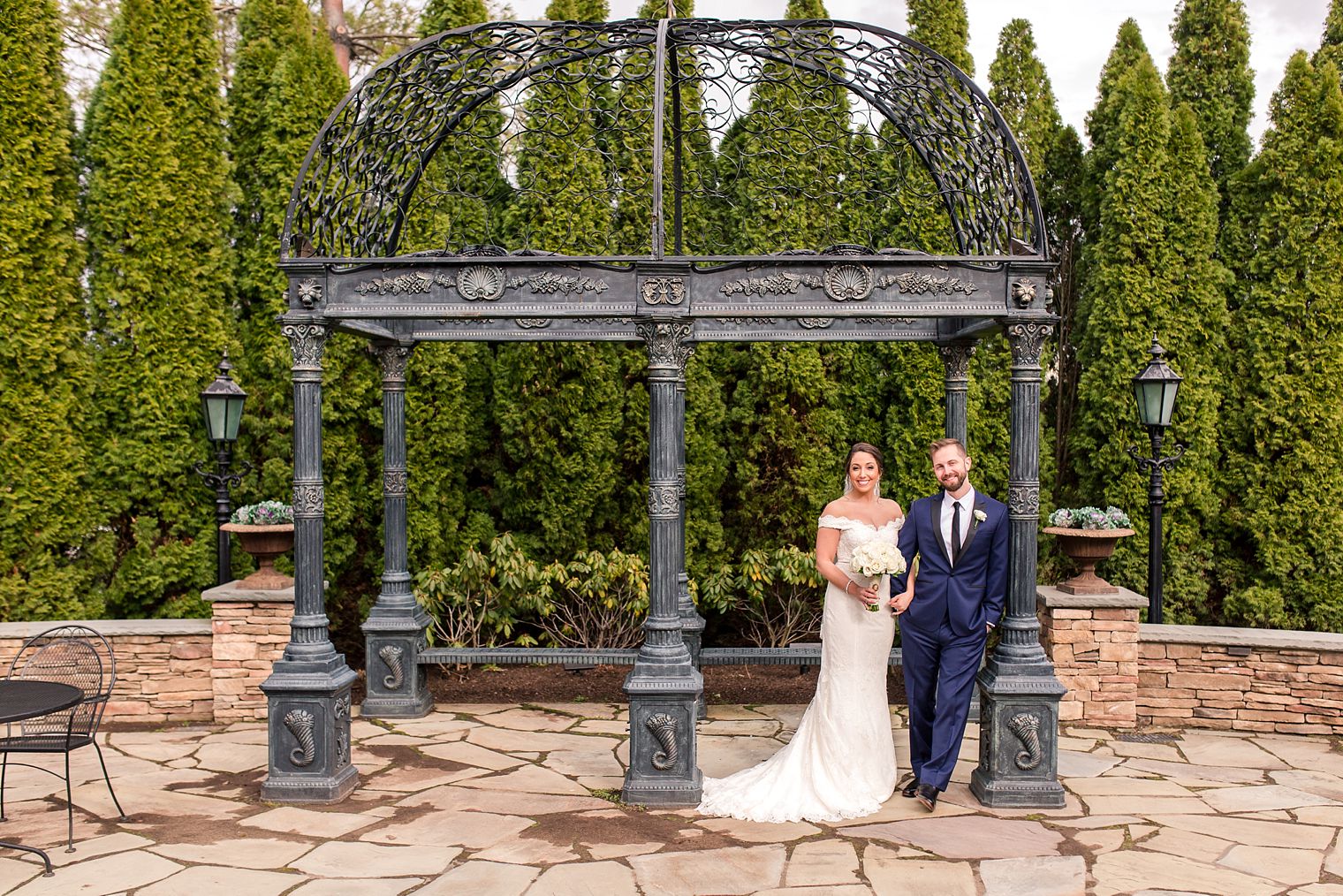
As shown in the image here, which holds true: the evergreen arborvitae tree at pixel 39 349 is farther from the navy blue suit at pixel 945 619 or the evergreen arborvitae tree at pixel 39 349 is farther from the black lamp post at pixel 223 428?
the navy blue suit at pixel 945 619

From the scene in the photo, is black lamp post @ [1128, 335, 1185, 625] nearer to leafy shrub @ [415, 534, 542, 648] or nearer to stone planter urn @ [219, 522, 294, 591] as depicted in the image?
leafy shrub @ [415, 534, 542, 648]

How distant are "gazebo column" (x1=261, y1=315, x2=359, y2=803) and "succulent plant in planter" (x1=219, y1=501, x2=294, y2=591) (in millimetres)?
1746

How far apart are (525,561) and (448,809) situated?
10.3ft

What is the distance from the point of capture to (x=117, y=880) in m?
4.16

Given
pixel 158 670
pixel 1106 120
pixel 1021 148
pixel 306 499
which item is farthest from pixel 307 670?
pixel 1106 120

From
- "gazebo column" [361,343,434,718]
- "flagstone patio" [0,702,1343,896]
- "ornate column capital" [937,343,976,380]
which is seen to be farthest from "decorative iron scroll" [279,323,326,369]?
"ornate column capital" [937,343,976,380]

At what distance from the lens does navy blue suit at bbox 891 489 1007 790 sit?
5.04 meters

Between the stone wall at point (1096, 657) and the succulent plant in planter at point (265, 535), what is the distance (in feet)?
17.3

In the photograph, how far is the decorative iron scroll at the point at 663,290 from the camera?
506 centimetres

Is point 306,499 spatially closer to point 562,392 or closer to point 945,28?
point 562,392

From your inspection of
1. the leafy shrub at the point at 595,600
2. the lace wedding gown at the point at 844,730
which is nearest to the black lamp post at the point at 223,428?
the leafy shrub at the point at 595,600

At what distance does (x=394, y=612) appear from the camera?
23.3 ft

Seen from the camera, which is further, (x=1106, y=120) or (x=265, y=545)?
(x=1106, y=120)

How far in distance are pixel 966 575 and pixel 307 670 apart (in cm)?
345
